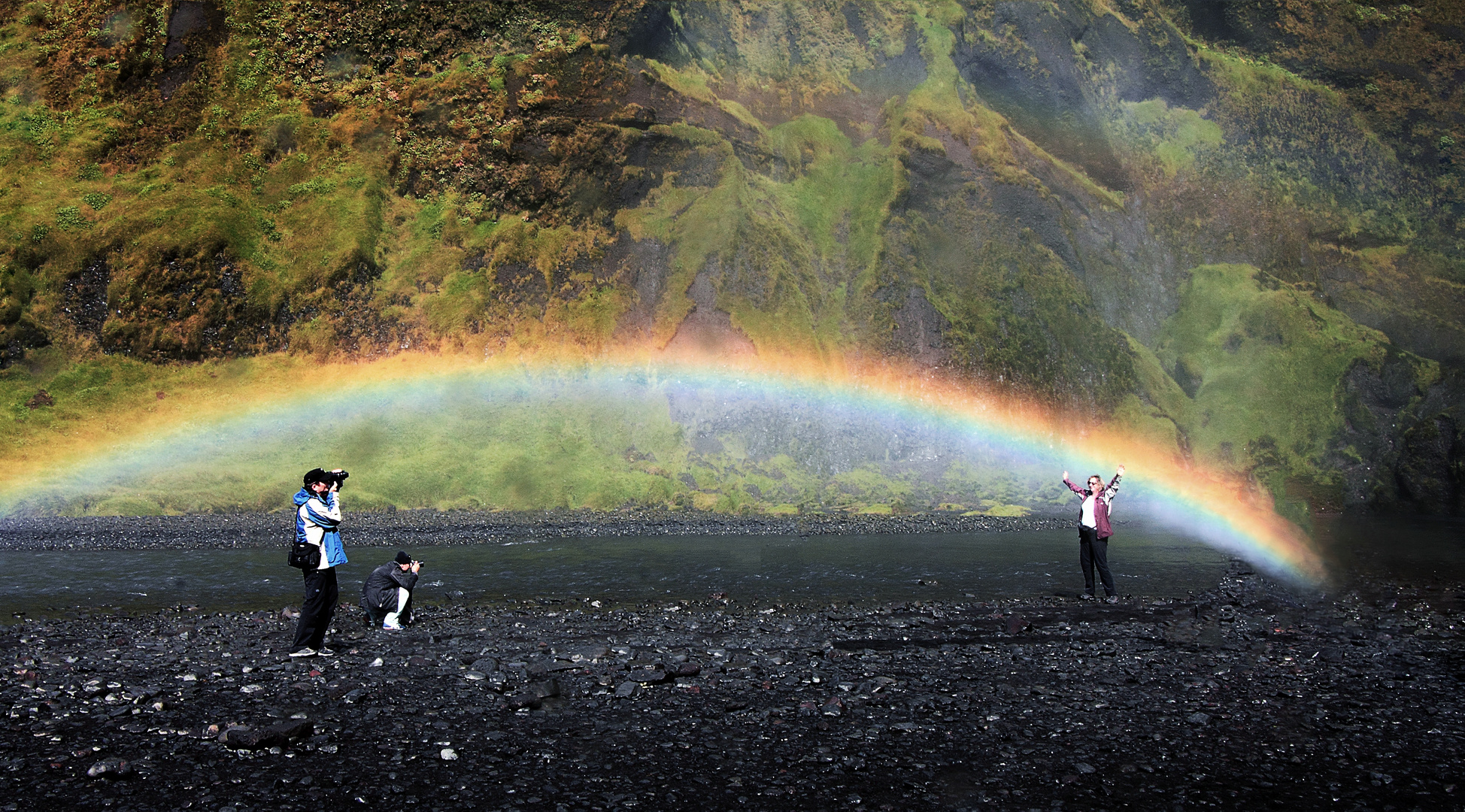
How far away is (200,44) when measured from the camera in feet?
165

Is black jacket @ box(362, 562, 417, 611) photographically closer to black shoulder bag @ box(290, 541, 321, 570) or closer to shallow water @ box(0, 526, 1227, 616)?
black shoulder bag @ box(290, 541, 321, 570)

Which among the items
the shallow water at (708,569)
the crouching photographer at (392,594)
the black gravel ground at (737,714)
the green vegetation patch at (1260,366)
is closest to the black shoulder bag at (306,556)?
the black gravel ground at (737,714)

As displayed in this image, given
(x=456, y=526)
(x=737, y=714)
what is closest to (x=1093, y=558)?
(x=737, y=714)

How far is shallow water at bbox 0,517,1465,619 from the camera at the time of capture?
19453mm

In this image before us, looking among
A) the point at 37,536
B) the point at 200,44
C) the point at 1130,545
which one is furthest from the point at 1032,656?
the point at 200,44

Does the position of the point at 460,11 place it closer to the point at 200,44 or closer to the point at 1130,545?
the point at 200,44

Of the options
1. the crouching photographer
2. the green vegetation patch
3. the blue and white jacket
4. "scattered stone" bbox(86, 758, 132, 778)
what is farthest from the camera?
the green vegetation patch

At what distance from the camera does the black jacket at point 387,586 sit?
50.9 ft

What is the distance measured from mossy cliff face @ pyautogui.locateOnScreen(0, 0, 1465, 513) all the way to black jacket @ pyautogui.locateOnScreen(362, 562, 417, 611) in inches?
822

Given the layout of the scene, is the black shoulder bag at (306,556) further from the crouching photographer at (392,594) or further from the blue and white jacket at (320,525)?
the crouching photographer at (392,594)

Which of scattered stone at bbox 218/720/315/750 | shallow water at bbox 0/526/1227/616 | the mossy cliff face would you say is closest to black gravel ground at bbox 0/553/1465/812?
scattered stone at bbox 218/720/315/750

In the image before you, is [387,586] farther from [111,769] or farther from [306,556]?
[111,769]

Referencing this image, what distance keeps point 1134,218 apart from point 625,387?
110ft

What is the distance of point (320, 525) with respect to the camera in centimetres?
1382
